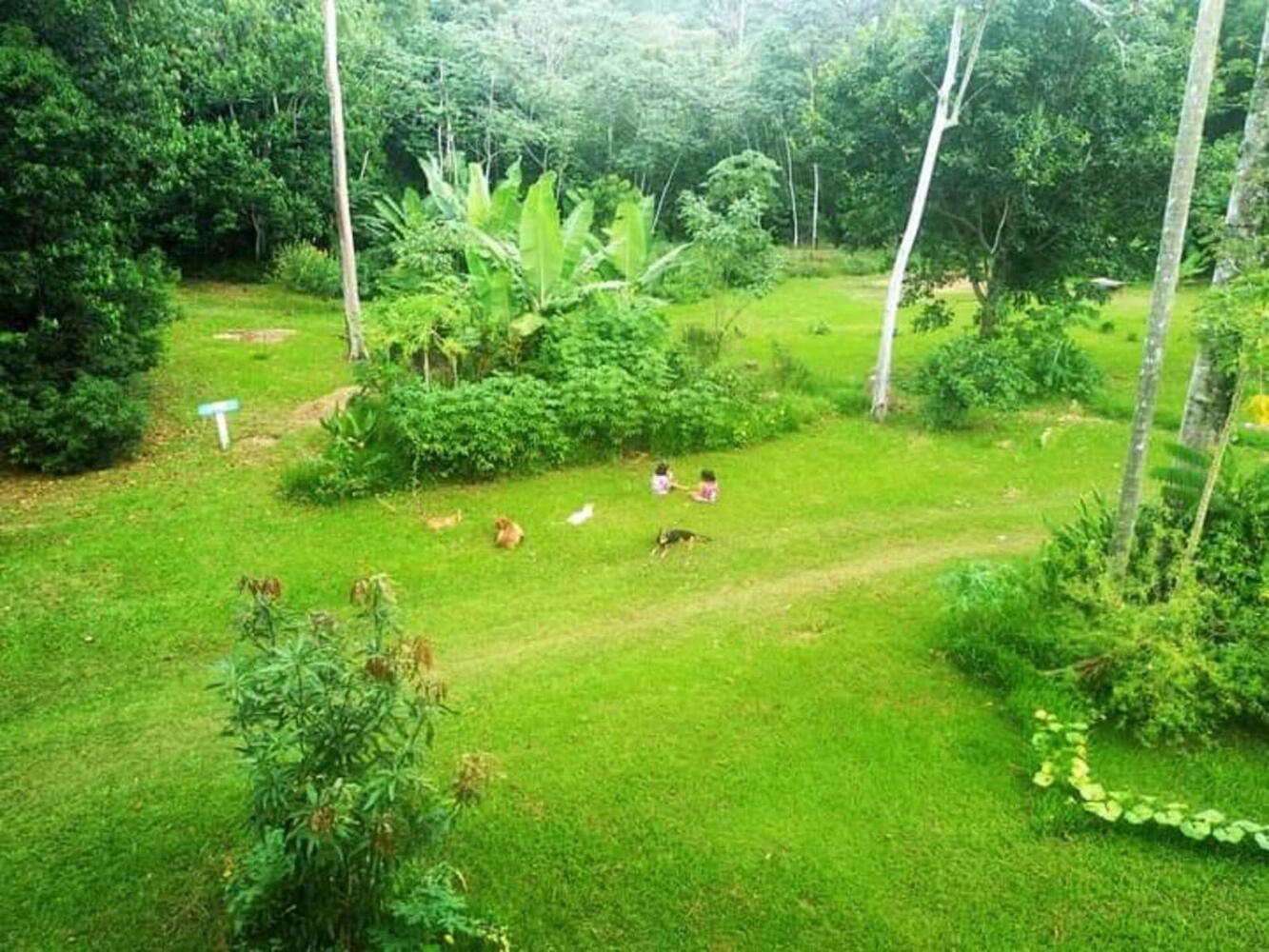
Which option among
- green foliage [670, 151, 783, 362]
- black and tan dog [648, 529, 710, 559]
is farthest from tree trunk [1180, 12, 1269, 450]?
green foliage [670, 151, 783, 362]

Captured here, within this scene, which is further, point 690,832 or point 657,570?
point 657,570

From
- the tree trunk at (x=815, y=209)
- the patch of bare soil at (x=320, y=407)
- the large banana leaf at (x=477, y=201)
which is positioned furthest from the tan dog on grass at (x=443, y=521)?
the tree trunk at (x=815, y=209)

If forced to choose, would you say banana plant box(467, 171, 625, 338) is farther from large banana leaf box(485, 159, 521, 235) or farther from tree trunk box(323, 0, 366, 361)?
tree trunk box(323, 0, 366, 361)

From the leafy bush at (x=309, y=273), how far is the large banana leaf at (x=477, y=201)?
927cm

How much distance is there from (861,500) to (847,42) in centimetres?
2461

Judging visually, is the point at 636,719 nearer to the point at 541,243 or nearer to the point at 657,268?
the point at 541,243

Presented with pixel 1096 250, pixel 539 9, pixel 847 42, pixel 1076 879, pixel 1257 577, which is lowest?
pixel 1076 879

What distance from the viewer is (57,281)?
31.7 ft

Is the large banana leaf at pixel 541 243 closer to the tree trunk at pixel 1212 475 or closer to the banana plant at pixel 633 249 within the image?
the banana plant at pixel 633 249

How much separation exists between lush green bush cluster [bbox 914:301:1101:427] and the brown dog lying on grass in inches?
251

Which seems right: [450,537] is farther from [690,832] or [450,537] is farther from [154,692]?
[690,832]

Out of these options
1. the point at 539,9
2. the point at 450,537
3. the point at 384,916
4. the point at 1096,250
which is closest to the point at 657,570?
the point at 450,537

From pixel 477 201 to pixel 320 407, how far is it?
4.25 meters

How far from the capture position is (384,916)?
3.71m
